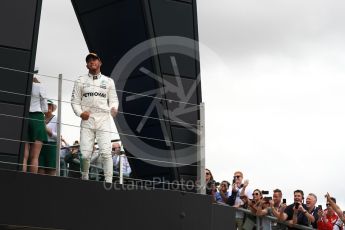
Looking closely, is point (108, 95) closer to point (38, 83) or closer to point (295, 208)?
point (38, 83)

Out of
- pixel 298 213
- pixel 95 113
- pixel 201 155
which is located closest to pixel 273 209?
pixel 298 213

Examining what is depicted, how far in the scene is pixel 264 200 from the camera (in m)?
12.9

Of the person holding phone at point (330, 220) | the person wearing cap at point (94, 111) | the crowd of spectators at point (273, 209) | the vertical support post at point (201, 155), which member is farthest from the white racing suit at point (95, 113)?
the person holding phone at point (330, 220)

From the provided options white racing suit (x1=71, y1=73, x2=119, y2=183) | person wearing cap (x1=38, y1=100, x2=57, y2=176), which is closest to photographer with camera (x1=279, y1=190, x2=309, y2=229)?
white racing suit (x1=71, y1=73, x2=119, y2=183)

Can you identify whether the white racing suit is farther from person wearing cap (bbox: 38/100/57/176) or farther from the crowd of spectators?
the crowd of spectators

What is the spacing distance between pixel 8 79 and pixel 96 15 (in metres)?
4.39

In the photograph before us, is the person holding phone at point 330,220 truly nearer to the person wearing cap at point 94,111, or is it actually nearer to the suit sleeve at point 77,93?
the person wearing cap at point 94,111

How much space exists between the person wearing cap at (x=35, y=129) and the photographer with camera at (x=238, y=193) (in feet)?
12.6

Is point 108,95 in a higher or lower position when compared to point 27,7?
lower

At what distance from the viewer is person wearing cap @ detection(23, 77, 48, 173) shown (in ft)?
31.6

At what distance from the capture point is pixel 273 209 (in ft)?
41.9

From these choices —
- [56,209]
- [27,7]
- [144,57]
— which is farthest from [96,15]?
[56,209]

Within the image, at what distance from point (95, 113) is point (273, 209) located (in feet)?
13.4

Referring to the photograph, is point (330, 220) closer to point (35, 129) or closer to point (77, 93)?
point (77, 93)
